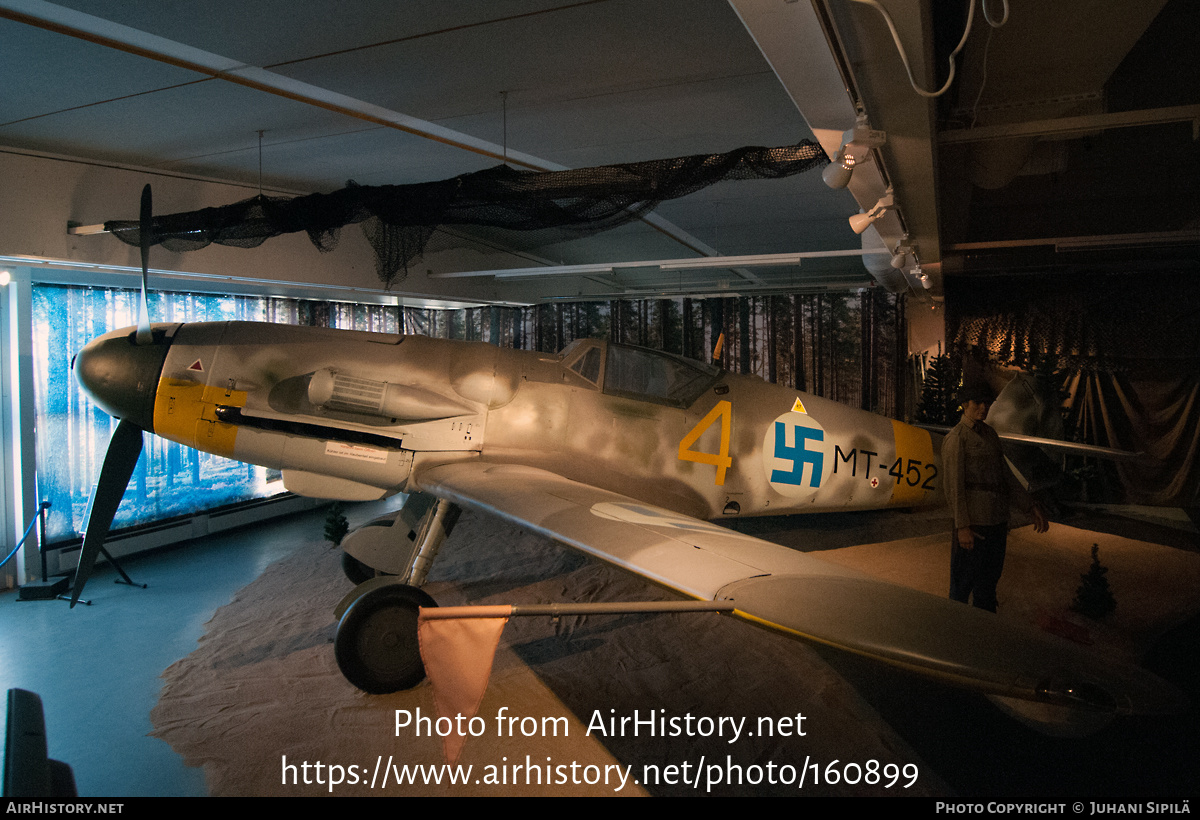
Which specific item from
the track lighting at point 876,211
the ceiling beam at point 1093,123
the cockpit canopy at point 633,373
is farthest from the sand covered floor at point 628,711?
the ceiling beam at point 1093,123

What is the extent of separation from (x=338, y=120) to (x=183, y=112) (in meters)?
0.98

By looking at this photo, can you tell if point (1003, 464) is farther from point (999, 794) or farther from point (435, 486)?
point (435, 486)

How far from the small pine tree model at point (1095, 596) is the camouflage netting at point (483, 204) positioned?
12.6 ft

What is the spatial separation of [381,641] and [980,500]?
3831 mm

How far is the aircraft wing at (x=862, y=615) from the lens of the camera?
4.75 feet

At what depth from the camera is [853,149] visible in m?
2.13

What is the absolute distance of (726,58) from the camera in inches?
120

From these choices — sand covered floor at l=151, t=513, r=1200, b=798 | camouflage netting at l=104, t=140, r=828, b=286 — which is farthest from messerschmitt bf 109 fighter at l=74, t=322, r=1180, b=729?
camouflage netting at l=104, t=140, r=828, b=286

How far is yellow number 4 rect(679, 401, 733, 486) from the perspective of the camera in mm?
4387

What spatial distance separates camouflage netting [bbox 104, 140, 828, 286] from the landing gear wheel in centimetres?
244

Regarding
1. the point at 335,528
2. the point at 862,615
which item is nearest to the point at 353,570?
the point at 335,528

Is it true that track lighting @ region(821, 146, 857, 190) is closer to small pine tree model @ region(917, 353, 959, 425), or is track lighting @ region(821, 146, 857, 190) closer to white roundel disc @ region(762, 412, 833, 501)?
white roundel disc @ region(762, 412, 833, 501)

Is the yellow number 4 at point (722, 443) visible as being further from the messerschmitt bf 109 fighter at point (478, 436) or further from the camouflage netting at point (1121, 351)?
the camouflage netting at point (1121, 351)

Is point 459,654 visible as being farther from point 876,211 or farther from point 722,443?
point 722,443
